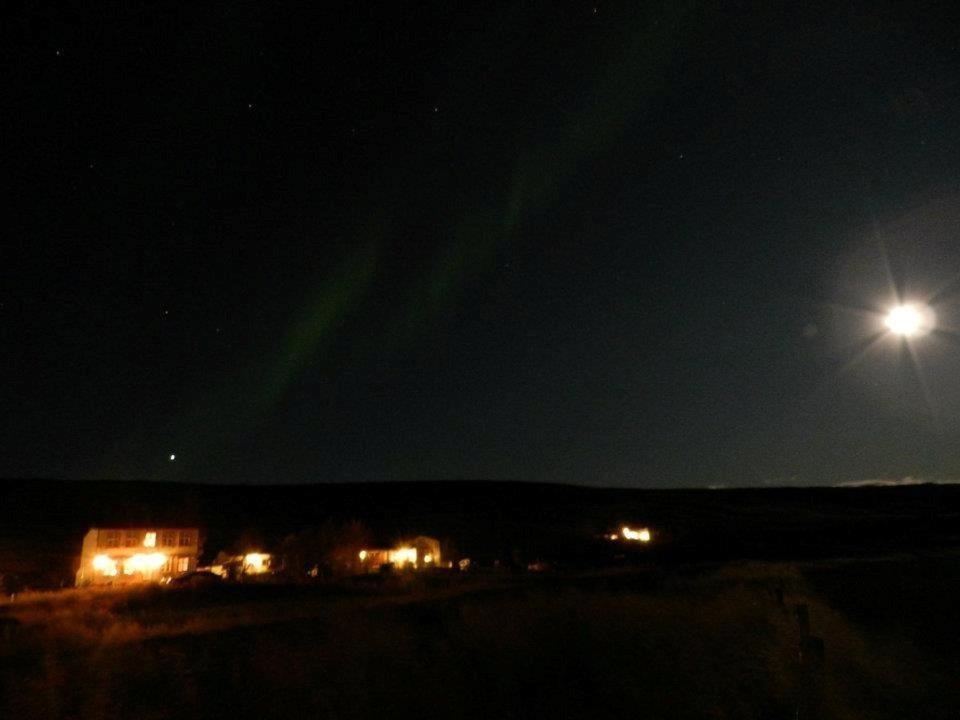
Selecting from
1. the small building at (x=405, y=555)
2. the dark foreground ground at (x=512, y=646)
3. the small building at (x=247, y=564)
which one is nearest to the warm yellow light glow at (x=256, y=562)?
the small building at (x=247, y=564)

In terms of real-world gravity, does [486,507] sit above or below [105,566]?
above

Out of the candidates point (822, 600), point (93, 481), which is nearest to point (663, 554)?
point (822, 600)

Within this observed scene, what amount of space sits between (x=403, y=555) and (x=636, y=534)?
21631 millimetres

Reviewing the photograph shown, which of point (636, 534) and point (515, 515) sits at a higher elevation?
point (515, 515)

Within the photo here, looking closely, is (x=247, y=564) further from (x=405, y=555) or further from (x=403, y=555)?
(x=405, y=555)

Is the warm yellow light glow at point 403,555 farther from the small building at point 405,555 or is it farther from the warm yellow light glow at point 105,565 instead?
the warm yellow light glow at point 105,565

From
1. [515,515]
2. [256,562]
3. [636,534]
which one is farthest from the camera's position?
[515,515]

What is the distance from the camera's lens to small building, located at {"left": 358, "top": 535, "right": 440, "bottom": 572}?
46.5 m

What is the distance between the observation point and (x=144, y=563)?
4772 centimetres

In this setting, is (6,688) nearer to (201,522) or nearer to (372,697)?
(372,697)

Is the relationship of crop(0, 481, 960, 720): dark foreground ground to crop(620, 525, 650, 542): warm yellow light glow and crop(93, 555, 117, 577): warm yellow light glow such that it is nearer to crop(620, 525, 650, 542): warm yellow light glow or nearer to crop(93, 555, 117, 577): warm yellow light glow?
crop(93, 555, 117, 577): warm yellow light glow

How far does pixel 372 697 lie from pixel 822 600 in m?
17.0

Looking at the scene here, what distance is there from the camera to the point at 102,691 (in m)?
14.0

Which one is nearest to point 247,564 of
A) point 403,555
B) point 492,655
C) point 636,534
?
point 403,555
